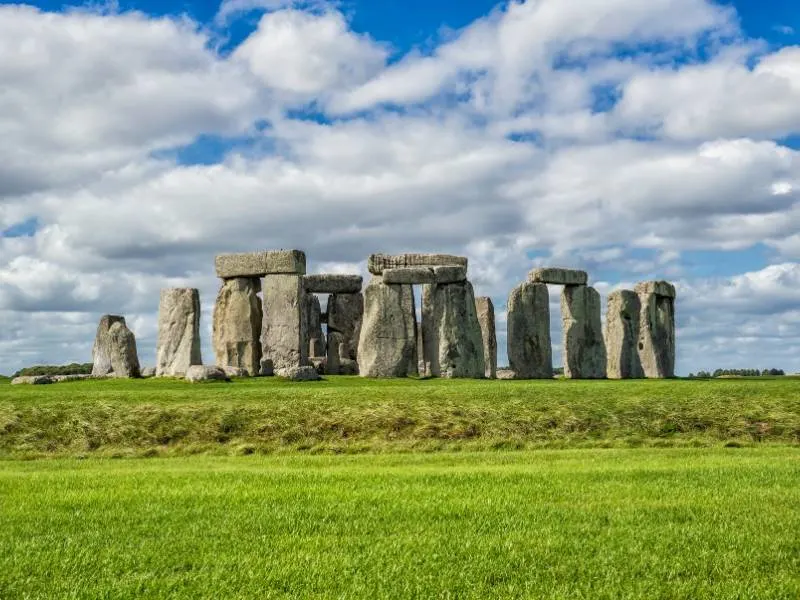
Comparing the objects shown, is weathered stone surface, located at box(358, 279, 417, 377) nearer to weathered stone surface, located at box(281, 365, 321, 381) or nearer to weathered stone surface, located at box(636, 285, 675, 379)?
weathered stone surface, located at box(281, 365, 321, 381)

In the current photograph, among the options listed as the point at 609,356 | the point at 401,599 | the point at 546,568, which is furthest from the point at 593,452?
the point at 609,356

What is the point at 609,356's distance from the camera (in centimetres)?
3497

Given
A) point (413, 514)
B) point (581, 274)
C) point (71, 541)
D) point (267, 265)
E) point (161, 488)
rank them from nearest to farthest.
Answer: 1. point (71, 541)
2. point (413, 514)
3. point (161, 488)
4. point (267, 265)
5. point (581, 274)

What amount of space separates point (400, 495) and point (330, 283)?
26.5 meters

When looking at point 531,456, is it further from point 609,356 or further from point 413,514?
point 609,356

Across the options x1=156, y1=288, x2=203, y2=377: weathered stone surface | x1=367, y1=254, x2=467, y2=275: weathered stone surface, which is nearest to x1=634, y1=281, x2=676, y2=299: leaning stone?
x1=367, y1=254, x2=467, y2=275: weathered stone surface

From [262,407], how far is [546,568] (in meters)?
12.7

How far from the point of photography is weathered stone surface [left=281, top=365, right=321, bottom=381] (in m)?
27.0

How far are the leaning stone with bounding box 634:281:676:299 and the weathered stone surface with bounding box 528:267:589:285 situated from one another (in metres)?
3.61

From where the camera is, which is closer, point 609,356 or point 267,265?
point 267,265

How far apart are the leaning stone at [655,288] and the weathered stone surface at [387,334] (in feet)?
35.8

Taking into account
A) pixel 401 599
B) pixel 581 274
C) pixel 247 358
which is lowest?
pixel 401 599

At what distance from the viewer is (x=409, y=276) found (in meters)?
29.5

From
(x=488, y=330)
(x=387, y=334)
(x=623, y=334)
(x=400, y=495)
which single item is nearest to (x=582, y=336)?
(x=623, y=334)
